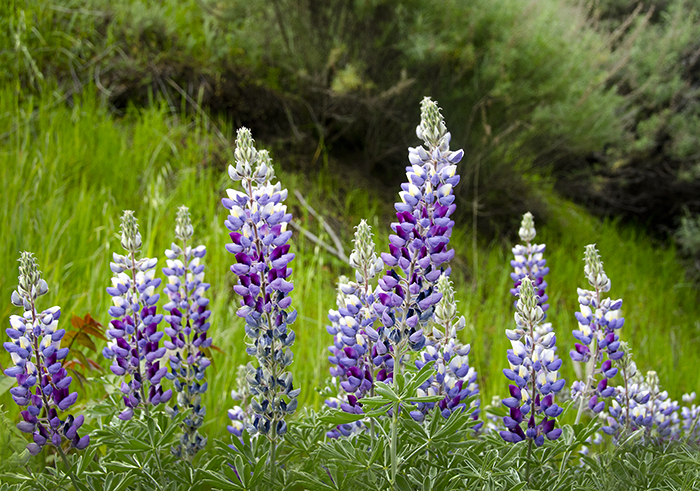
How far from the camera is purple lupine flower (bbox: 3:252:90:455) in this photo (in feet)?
Answer: 3.47

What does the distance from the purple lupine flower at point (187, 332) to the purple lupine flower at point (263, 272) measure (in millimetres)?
319

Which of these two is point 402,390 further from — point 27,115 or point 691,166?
point 691,166

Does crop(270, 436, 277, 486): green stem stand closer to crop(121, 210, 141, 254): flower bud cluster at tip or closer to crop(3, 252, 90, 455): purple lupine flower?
crop(3, 252, 90, 455): purple lupine flower

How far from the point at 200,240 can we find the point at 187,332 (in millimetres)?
1817

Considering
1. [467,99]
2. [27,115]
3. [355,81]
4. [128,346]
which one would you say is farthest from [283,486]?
[467,99]

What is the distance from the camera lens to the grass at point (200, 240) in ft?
7.55

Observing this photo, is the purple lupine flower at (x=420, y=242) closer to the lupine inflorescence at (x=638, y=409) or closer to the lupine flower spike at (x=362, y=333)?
the lupine flower spike at (x=362, y=333)

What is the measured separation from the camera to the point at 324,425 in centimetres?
122

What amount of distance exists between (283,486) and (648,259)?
538 cm

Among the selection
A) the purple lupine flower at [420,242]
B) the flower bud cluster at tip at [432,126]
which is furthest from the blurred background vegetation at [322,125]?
the flower bud cluster at tip at [432,126]

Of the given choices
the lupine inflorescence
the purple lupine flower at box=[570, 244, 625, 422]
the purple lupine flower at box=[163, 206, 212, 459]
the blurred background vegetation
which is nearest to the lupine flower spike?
the purple lupine flower at box=[163, 206, 212, 459]

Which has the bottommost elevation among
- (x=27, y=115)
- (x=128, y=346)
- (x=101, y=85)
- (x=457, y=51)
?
(x=128, y=346)

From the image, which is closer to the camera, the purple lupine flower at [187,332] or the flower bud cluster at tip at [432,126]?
the flower bud cluster at tip at [432,126]

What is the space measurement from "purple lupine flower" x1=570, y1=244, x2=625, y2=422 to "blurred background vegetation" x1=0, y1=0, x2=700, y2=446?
1.16 meters
